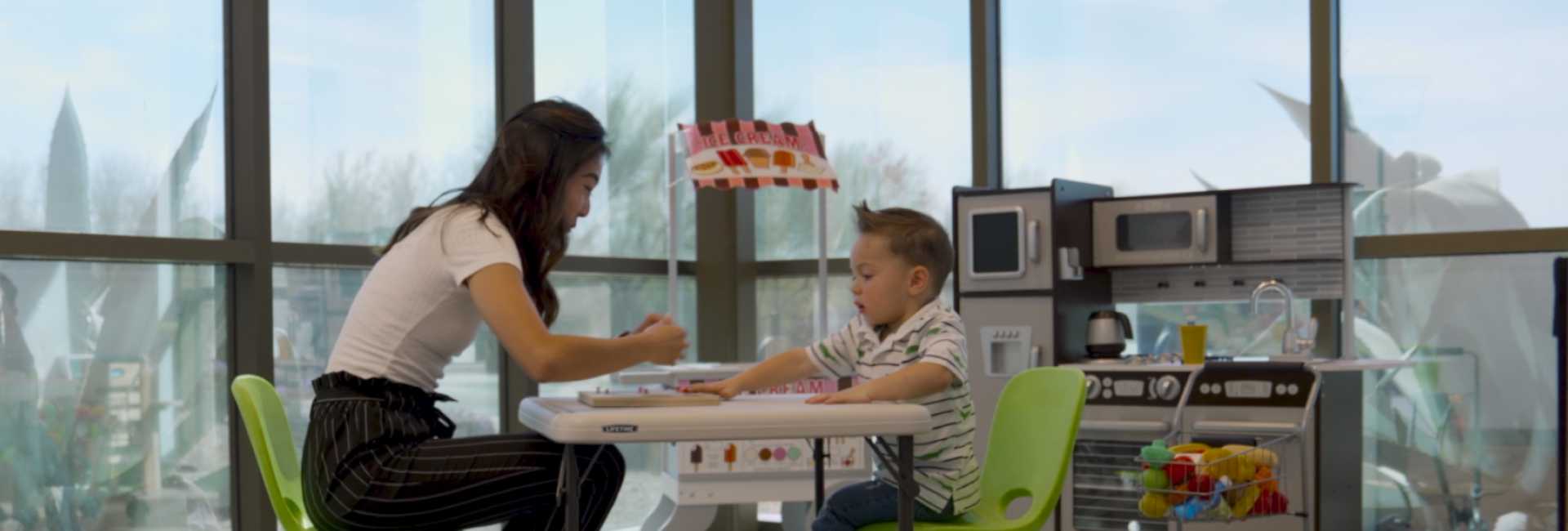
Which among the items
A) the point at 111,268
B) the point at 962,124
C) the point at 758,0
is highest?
the point at 758,0

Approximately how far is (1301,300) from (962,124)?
4.35 ft

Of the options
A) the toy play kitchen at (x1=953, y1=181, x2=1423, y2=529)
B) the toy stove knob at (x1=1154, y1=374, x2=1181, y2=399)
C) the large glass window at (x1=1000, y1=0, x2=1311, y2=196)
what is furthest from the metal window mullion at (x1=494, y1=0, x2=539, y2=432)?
the toy stove knob at (x1=1154, y1=374, x2=1181, y2=399)

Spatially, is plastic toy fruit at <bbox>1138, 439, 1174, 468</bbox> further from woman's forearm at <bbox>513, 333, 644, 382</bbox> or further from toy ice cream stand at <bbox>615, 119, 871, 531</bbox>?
woman's forearm at <bbox>513, 333, 644, 382</bbox>

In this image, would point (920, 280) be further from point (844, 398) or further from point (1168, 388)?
point (1168, 388)

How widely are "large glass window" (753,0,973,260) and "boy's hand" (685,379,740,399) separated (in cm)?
283

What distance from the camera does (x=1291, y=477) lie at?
12.9ft

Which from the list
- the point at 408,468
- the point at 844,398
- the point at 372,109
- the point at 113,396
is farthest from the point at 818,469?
the point at 372,109

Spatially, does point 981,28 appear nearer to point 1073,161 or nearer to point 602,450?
point 1073,161

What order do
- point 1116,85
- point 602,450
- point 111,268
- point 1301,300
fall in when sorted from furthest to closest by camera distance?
1. point 1116,85
2. point 1301,300
3. point 111,268
4. point 602,450

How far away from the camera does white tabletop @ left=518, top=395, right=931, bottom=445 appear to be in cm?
200

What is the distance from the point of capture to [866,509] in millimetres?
2490

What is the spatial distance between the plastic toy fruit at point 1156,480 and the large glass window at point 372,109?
2.33 m

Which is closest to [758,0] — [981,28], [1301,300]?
[981,28]

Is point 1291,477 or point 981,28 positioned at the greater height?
point 981,28
